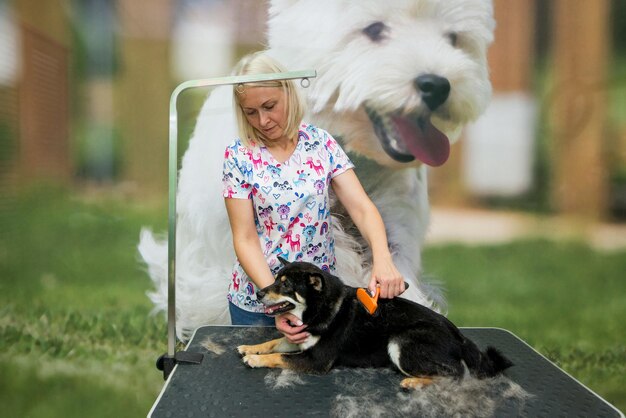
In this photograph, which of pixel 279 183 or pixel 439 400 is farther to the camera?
pixel 279 183

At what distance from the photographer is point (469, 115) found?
2340 millimetres

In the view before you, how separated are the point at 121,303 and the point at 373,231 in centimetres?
136

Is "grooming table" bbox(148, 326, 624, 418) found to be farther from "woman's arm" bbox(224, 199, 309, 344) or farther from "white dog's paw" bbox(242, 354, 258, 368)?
"woman's arm" bbox(224, 199, 309, 344)

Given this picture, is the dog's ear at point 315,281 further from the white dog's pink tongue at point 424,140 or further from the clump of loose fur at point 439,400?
the white dog's pink tongue at point 424,140

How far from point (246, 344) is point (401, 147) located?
107 centimetres

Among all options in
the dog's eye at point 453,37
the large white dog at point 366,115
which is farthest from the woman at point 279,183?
the dog's eye at point 453,37

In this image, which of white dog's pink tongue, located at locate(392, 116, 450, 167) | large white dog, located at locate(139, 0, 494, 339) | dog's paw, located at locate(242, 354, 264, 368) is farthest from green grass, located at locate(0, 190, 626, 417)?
dog's paw, located at locate(242, 354, 264, 368)

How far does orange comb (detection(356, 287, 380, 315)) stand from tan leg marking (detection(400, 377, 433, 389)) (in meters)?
0.20

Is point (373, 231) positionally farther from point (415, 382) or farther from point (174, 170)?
point (174, 170)

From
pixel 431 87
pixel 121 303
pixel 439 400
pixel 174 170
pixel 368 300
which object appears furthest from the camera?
pixel 121 303

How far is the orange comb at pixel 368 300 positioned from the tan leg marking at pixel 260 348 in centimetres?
30

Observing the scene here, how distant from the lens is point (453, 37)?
88.5 inches

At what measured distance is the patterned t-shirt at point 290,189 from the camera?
1723mm

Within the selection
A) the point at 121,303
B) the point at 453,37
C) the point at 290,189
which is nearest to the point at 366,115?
the point at 453,37
